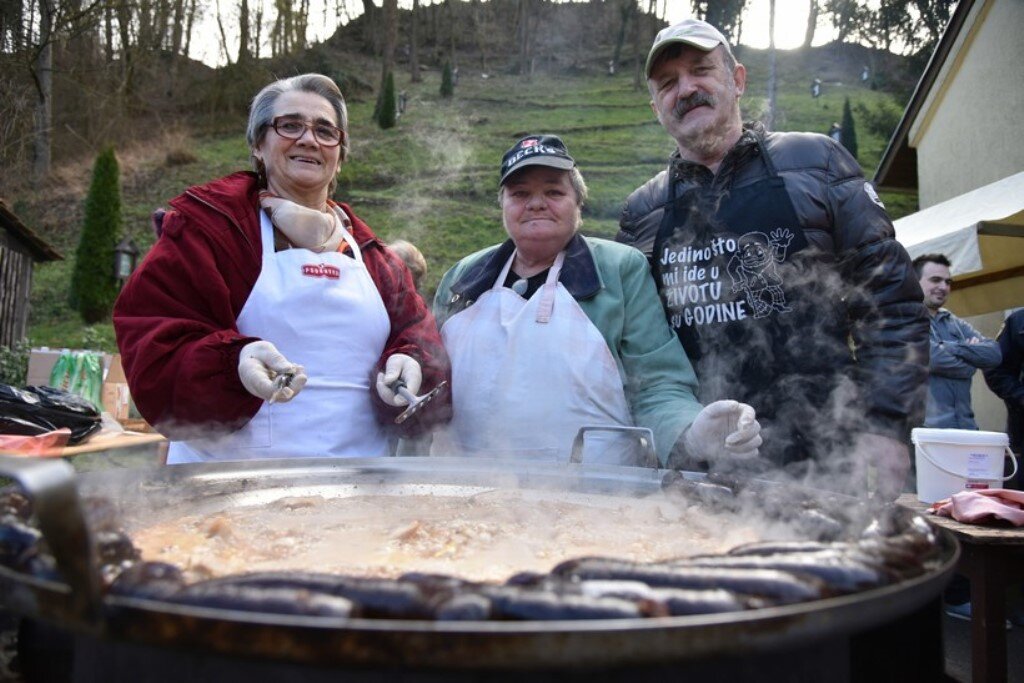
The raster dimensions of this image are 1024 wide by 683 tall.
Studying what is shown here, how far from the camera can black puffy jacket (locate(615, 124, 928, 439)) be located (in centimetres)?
229

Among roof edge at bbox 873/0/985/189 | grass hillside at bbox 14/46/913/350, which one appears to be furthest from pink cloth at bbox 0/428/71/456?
roof edge at bbox 873/0/985/189

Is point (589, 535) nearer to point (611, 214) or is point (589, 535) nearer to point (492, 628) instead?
point (492, 628)

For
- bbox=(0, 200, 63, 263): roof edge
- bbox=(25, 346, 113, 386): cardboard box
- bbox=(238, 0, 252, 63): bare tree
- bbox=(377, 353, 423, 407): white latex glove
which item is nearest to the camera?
bbox=(377, 353, 423, 407): white latex glove

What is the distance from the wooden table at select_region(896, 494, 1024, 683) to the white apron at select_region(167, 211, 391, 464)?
73.8 inches

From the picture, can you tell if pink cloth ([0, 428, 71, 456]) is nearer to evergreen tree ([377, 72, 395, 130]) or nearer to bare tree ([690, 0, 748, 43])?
evergreen tree ([377, 72, 395, 130])

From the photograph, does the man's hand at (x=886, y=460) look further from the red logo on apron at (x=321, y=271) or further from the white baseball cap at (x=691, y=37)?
the red logo on apron at (x=321, y=271)

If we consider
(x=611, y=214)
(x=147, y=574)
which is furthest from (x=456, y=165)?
(x=147, y=574)

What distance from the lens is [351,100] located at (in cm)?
3133

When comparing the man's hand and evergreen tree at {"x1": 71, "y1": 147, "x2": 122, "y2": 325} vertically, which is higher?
evergreen tree at {"x1": 71, "y1": 147, "x2": 122, "y2": 325}

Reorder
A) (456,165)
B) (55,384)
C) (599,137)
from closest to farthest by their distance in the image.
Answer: (55,384) → (456,165) → (599,137)

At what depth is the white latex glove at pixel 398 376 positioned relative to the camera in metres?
2.11

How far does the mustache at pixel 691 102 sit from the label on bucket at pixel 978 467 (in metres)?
1.75

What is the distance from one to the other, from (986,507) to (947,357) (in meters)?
3.42

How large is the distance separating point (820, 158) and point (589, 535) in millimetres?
1707
